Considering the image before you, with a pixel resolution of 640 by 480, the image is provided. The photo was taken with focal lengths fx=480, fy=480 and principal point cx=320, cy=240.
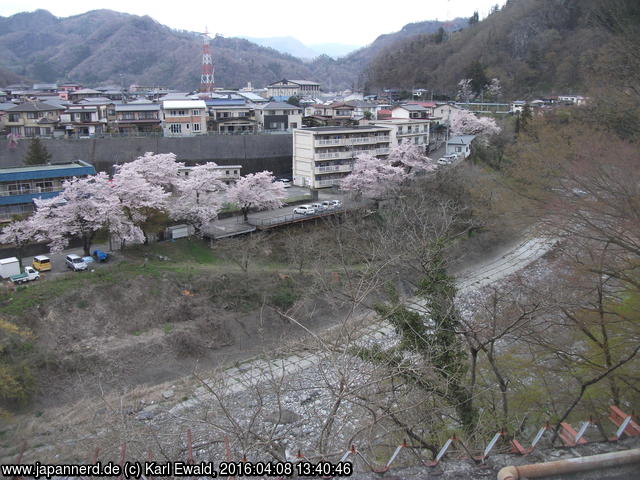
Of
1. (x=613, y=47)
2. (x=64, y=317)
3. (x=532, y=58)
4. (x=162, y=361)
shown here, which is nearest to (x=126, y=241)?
(x=64, y=317)

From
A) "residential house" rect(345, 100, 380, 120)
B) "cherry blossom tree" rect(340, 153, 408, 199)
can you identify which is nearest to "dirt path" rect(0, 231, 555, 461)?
"cherry blossom tree" rect(340, 153, 408, 199)

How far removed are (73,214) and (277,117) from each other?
53.8 feet

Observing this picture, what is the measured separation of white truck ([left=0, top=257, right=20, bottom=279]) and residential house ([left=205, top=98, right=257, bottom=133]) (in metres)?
15.2

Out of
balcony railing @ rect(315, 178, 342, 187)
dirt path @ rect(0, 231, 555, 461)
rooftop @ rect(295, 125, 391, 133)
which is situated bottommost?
dirt path @ rect(0, 231, 555, 461)

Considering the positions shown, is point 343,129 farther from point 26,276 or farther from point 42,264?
point 26,276

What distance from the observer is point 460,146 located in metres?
26.3

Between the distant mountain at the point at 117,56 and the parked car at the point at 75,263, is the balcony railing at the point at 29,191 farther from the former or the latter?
the distant mountain at the point at 117,56

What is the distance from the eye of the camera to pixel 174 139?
22.8 metres

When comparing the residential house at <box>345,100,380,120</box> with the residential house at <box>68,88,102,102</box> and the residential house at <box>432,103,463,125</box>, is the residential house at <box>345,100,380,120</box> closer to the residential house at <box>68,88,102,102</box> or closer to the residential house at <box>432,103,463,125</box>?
the residential house at <box>432,103,463,125</box>

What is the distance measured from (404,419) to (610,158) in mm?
6991

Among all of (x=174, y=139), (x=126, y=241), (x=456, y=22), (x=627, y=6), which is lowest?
(x=126, y=241)

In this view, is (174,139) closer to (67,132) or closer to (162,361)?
(67,132)

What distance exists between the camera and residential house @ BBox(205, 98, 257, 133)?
87.7 feet

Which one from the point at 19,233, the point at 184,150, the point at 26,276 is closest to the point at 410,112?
the point at 184,150
